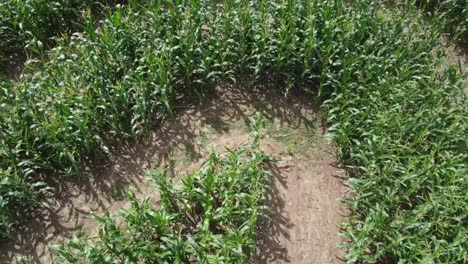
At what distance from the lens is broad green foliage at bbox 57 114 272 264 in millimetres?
3695

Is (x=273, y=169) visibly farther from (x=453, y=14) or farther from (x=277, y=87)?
(x=453, y=14)

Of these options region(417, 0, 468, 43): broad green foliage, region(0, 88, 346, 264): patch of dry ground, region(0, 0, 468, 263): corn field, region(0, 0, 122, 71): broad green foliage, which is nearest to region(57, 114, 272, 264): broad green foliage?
region(0, 0, 468, 263): corn field

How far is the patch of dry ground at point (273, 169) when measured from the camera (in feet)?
13.4

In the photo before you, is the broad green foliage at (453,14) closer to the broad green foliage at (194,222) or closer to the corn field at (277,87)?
the corn field at (277,87)

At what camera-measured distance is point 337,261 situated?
4.04 m

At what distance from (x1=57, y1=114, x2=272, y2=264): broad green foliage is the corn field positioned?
0.07ft

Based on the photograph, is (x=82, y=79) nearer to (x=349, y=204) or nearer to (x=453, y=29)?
(x=349, y=204)

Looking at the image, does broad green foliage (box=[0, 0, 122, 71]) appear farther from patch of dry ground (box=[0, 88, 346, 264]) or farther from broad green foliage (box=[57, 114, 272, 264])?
broad green foliage (box=[57, 114, 272, 264])

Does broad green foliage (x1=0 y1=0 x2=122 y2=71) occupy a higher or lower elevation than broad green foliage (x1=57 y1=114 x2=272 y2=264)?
higher

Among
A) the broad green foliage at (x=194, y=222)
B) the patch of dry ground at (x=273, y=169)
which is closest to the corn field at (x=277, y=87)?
the broad green foliage at (x=194, y=222)

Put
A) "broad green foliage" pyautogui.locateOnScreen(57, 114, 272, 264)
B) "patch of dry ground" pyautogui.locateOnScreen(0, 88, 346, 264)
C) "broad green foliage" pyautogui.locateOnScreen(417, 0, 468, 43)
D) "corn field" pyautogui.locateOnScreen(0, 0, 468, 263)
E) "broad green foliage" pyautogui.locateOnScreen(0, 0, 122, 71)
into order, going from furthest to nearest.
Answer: "broad green foliage" pyautogui.locateOnScreen(417, 0, 468, 43), "broad green foliage" pyautogui.locateOnScreen(0, 0, 122, 71), "patch of dry ground" pyautogui.locateOnScreen(0, 88, 346, 264), "corn field" pyautogui.locateOnScreen(0, 0, 468, 263), "broad green foliage" pyautogui.locateOnScreen(57, 114, 272, 264)

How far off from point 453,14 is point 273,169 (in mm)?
3250

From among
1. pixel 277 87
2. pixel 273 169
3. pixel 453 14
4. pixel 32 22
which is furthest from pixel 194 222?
pixel 453 14

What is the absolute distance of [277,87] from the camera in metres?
5.16
